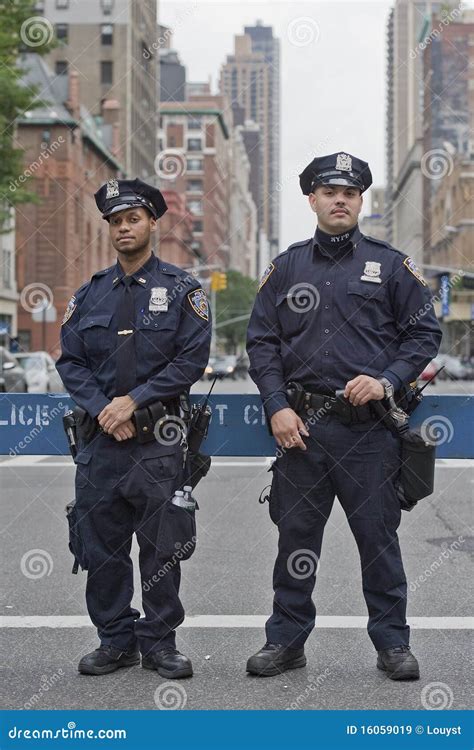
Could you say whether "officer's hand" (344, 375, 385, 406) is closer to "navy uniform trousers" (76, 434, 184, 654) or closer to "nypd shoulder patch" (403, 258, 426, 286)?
"nypd shoulder patch" (403, 258, 426, 286)

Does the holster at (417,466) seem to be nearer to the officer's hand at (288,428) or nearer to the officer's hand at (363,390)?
the officer's hand at (363,390)

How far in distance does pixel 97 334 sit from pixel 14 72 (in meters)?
22.2

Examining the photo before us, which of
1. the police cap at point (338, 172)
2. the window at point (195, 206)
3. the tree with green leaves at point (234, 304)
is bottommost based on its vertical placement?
the tree with green leaves at point (234, 304)

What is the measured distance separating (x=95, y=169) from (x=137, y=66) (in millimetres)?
25176

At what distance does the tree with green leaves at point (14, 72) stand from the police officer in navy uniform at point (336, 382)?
21.3 meters

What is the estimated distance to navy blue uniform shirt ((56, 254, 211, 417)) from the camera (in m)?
4.85

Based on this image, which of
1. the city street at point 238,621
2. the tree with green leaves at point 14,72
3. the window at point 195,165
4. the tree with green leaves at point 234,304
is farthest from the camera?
the window at point 195,165

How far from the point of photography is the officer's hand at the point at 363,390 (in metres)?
4.71

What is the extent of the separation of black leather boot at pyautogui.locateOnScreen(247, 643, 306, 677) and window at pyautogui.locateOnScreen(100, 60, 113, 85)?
297 feet

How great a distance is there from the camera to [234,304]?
10394 centimetres

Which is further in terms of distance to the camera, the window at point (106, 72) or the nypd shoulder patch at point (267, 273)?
the window at point (106, 72)

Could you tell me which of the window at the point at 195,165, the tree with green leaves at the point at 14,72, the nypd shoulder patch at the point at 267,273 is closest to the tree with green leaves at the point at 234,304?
the window at the point at 195,165

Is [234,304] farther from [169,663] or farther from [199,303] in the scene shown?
[169,663]

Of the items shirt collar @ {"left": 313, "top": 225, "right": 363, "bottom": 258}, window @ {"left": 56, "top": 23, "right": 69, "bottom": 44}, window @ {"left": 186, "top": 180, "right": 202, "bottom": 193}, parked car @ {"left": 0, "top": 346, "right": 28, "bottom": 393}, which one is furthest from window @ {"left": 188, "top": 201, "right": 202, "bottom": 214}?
shirt collar @ {"left": 313, "top": 225, "right": 363, "bottom": 258}
